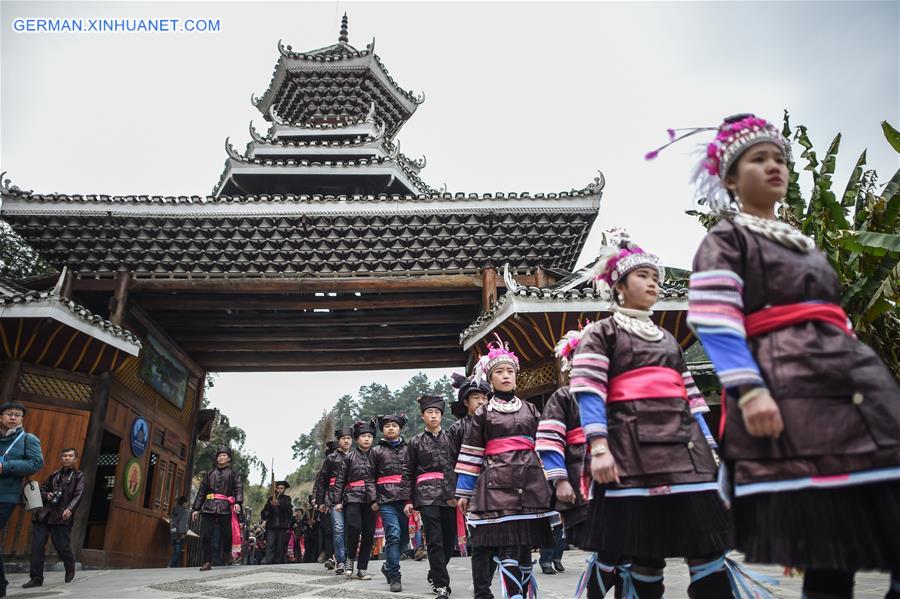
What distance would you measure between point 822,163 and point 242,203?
9.47 metres

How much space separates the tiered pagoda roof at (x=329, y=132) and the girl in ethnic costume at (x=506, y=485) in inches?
421

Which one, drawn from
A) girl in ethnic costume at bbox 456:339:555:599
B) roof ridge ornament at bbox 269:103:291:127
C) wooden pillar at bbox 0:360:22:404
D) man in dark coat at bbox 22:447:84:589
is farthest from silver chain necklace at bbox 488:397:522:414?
roof ridge ornament at bbox 269:103:291:127

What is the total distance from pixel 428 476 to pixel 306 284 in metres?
6.69

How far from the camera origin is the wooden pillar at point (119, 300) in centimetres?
1105

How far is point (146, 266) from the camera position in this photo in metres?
11.7

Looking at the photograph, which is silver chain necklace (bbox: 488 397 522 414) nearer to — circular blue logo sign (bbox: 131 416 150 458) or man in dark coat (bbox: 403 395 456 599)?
man in dark coat (bbox: 403 395 456 599)

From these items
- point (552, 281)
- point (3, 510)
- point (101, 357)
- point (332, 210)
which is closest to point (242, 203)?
point (332, 210)

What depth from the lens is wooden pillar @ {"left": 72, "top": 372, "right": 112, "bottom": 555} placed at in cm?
1006

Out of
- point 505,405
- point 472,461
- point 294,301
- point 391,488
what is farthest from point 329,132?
point 472,461

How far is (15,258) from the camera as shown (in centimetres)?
1791

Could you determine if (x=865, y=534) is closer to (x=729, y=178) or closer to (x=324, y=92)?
(x=729, y=178)

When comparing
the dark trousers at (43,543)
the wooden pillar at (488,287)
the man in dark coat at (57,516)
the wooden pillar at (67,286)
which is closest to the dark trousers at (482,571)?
the man in dark coat at (57,516)

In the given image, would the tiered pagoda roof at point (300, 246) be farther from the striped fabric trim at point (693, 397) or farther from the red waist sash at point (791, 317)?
the red waist sash at point (791, 317)

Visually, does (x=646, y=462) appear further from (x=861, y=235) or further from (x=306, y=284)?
(x=306, y=284)
